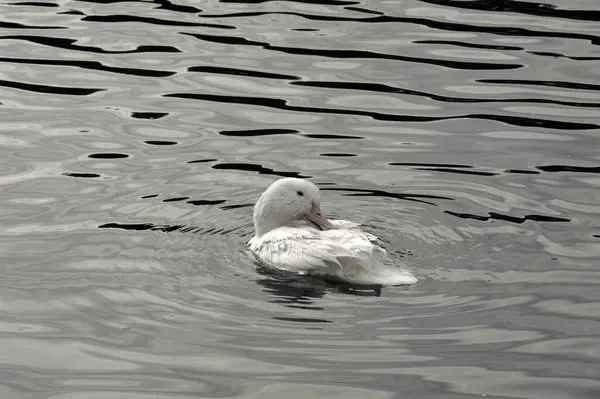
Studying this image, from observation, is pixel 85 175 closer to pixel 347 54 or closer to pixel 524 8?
pixel 347 54

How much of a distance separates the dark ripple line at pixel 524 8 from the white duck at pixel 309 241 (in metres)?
6.73

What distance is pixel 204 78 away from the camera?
47.8ft

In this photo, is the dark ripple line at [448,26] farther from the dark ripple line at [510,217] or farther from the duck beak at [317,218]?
the duck beak at [317,218]

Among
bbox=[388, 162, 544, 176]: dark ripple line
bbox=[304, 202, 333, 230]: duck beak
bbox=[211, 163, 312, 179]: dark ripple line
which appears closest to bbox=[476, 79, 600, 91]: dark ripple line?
bbox=[388, 162, 544, 176]: dark ripple line

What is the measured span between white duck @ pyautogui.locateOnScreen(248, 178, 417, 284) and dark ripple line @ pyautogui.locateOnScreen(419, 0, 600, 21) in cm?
673

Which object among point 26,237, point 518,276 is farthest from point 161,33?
point 518,276

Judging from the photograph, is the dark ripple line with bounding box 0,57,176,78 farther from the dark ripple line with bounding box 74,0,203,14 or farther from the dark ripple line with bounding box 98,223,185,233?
the dark ripple line with bounding box 98,223,185,233

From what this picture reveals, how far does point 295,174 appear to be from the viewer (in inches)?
466

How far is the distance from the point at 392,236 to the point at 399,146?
2219 mm

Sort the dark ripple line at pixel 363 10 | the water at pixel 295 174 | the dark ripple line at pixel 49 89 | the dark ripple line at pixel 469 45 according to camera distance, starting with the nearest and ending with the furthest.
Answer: the water at pixel 295 174 → the dark ripple line at pixel 49 89 → the dark ripple line at pixel 469 45 → the dark ripple line at pixel 363 10

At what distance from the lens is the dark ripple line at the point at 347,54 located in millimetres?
14641

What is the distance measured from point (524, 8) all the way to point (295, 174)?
5768 mm

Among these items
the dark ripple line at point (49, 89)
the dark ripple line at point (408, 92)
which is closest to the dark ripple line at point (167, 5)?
the dark ripple line at point (49, 89)

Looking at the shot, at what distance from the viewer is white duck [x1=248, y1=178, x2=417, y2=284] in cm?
932
